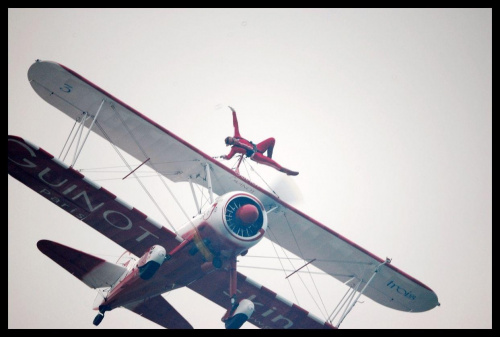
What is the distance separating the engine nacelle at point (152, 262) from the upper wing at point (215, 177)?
3.85 metres

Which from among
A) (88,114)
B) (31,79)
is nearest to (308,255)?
(88,114)

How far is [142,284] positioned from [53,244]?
3.03m

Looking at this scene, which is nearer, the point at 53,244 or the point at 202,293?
the point at 53,244

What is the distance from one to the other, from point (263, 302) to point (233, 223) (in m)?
4.81

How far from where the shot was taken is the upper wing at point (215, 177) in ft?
51.7

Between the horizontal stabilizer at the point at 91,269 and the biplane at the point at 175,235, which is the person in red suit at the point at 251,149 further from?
the horizontal stabilizer at the point at 91,269

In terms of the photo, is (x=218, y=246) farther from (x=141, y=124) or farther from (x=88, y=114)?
(x=88, y=114)

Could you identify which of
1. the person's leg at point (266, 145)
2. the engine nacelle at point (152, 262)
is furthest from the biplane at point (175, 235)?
the person's leg at point (266, 145)

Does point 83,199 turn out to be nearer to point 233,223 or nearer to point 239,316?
point 233,223

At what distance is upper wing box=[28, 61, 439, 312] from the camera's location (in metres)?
15.8

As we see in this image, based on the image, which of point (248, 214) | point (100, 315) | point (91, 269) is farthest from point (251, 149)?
point (100, 315)

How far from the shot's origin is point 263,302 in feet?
57.4

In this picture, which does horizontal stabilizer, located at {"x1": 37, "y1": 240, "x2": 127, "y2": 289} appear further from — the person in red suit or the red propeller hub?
the person in red suit

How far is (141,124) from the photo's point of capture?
635 inches
